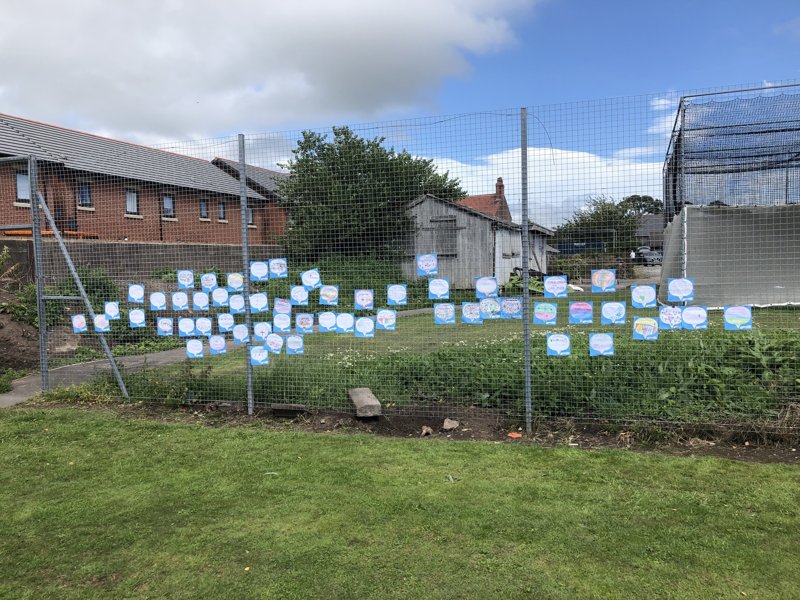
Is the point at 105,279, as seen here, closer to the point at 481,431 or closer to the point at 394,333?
the point at 394,333

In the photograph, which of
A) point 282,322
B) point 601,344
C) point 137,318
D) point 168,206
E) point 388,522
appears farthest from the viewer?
point 168,206

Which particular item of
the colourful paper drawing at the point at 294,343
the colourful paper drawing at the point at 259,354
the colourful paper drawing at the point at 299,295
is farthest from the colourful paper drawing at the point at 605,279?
the colourful paper drawing at the point at 259,354

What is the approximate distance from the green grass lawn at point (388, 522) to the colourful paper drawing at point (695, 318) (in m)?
1.15

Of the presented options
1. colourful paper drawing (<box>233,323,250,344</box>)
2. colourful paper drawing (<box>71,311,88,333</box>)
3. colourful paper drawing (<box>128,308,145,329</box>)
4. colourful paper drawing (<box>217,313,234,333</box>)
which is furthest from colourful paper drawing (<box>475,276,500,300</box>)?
colourful paper drawing (<box>71,311,88,333</box>)

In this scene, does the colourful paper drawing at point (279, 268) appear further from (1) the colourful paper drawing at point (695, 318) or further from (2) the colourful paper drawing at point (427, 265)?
(1) the colourful paper drawing at point (695, 318)

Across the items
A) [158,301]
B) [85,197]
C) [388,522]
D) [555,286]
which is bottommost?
[388,522]

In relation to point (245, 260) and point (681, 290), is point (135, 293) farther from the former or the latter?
point (681, 290)

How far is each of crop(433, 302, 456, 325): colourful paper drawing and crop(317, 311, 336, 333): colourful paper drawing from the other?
1.05m

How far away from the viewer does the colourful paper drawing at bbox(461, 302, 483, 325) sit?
16.7ft

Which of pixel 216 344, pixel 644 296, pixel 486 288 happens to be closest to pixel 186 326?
pixel 216 344

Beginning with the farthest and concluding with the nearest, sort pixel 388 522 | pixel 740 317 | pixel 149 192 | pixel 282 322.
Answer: pixel 149 192 < pixel 282 322 < pixel 740 317 < pixel 388 522

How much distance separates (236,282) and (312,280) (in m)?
0.88

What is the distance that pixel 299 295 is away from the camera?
18.4 ft

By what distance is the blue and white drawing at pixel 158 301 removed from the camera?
6098 mm
